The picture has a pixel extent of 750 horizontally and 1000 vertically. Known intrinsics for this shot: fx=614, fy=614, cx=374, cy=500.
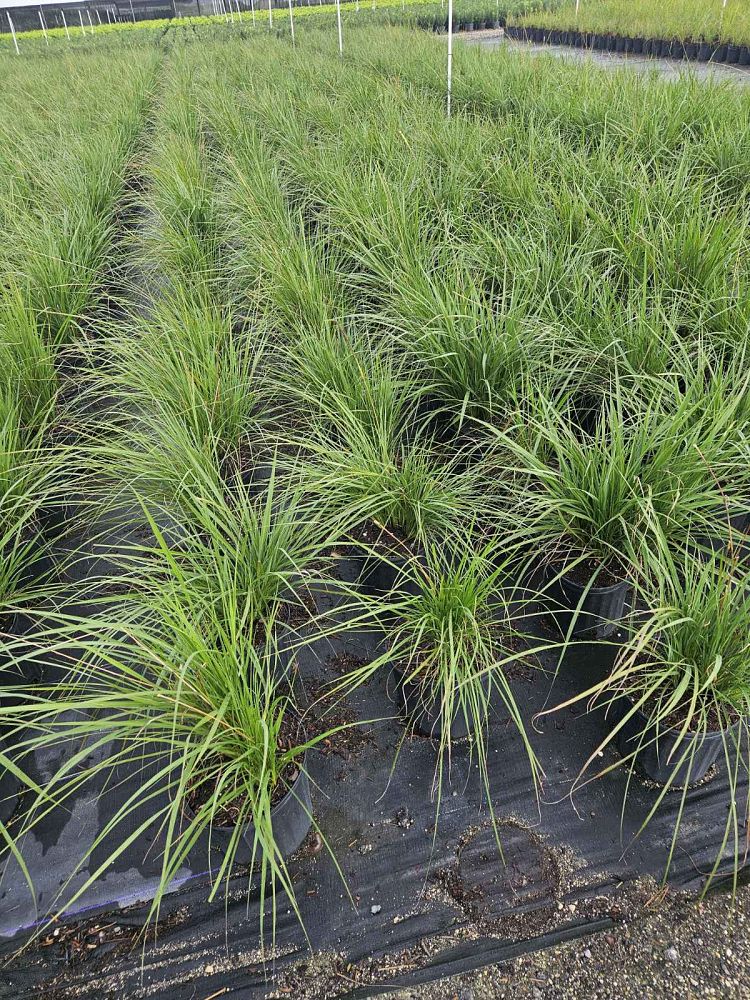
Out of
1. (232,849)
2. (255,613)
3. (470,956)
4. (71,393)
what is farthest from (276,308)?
(470,956)

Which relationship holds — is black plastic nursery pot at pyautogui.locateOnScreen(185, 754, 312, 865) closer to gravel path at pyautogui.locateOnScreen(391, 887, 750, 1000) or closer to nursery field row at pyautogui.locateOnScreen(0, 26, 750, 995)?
nursery field row at pyautogui.locateOnScreen(0, 26, 750, 995)

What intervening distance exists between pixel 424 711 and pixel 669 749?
0.46 metres

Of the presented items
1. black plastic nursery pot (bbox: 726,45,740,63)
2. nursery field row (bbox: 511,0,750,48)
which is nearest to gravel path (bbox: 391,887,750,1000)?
nursery field row (bbox: 511,0,750,48)

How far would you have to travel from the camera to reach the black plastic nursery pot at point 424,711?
1.25m

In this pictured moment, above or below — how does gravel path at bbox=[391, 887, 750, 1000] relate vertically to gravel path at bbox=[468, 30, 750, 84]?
below

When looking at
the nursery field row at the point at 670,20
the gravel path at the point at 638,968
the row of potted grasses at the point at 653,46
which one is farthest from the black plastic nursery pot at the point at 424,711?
the nursery field row at the point at 670,20

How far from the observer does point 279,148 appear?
151 inches

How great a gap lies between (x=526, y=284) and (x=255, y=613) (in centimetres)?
137

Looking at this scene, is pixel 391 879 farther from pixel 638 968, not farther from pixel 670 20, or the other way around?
pixel 670 20

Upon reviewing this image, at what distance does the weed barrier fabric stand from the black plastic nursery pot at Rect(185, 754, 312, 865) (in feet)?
0.13

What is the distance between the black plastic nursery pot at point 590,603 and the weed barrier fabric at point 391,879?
22cm

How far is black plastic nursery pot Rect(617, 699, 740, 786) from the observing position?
1101mm

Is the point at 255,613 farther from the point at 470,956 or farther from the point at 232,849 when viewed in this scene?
the point at 470,956

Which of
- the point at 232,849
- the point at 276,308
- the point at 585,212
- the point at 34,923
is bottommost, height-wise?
the point at 34,923
